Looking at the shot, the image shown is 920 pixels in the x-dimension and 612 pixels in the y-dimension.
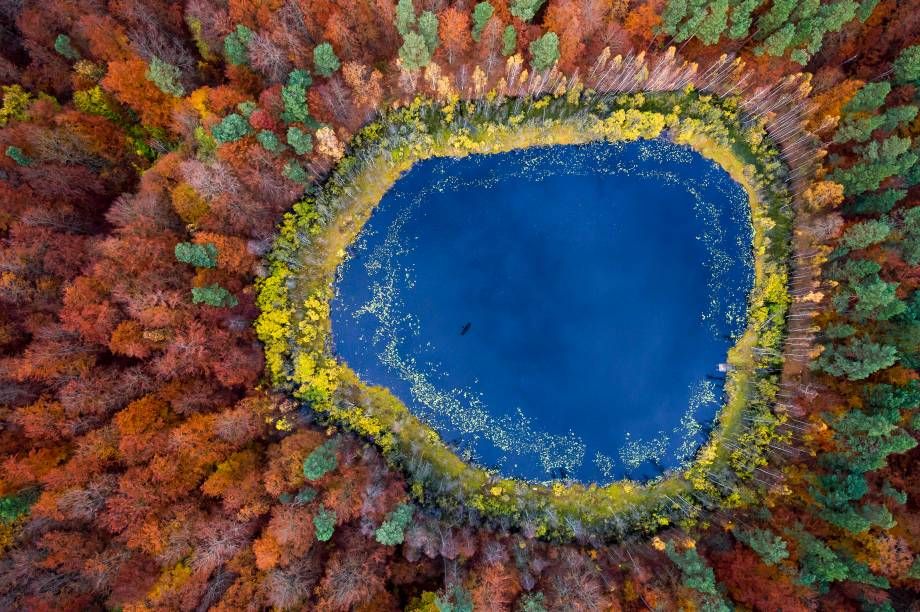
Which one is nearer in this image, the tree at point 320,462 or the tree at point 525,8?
the tree at point 320,462

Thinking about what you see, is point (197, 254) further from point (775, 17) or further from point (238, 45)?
point (775, 17)

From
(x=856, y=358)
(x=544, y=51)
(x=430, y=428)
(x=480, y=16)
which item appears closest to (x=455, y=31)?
(x=480, y=16)

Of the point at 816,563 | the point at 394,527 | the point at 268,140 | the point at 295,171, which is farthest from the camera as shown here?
the point at 295,171

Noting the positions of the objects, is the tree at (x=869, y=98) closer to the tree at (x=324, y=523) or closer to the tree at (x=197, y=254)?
the tree at (x=324, y=523)

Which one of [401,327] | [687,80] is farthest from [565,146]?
[401,327]

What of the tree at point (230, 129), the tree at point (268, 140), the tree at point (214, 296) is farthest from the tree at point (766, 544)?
the tree at point (230, 129)

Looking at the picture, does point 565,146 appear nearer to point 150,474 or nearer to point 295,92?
point 295,92
